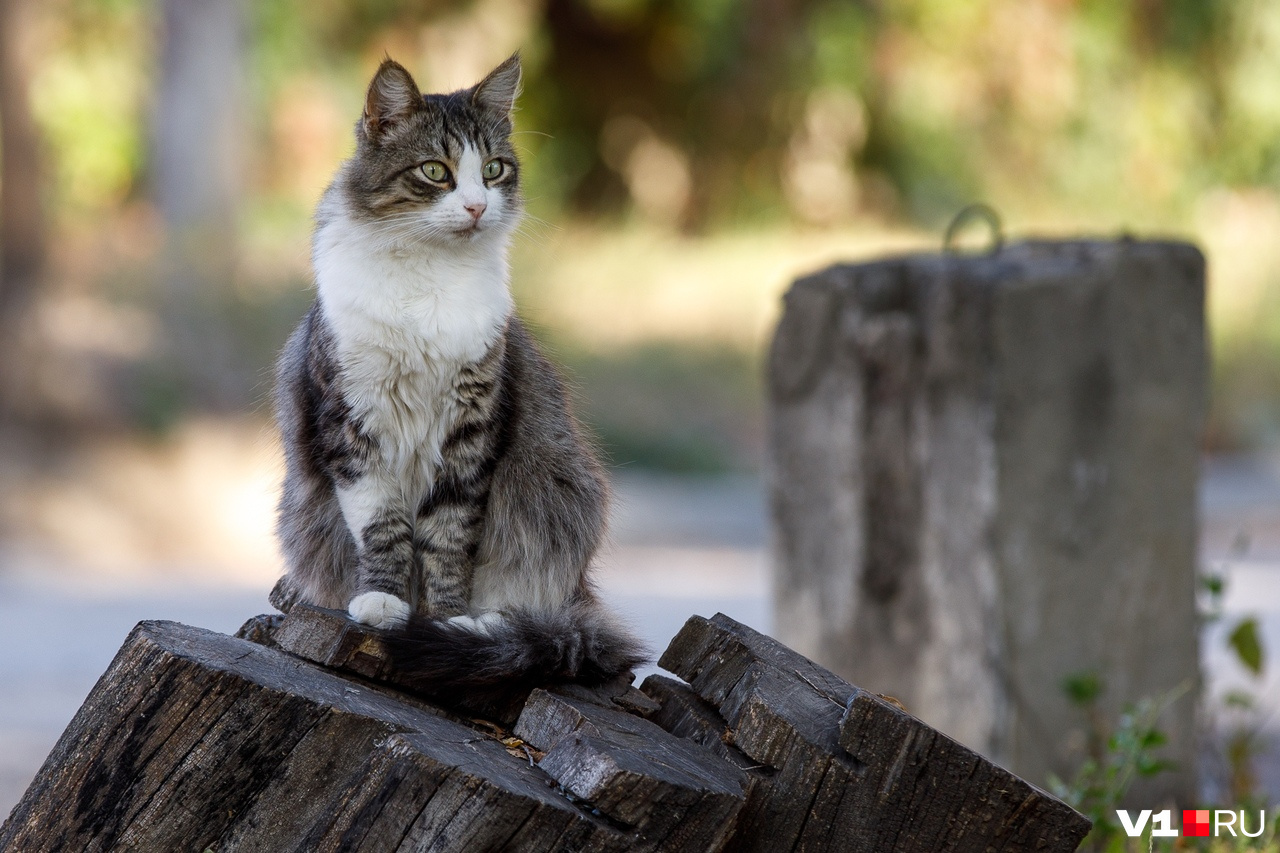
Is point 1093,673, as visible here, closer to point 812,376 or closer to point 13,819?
point 812,376

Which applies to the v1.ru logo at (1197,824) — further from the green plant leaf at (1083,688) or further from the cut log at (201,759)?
the cut log at (201,759)

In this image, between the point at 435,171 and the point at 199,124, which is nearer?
the point at 435,171

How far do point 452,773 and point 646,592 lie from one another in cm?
623

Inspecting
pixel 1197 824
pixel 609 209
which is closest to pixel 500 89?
pixel 1197 824

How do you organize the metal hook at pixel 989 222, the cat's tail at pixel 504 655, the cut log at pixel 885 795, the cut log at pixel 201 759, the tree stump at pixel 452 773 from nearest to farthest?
the tree stump at pixel 452 773, the cut log at pixel 201 759, the cut log at pixel 885 795, the cat's tail at pixel 504 655, the metal hook at pixel 989 222

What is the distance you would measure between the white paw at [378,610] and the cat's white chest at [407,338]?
0.78 feet

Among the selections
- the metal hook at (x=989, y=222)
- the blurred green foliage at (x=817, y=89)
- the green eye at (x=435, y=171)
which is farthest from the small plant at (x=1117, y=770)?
the blurred green foliage at (x=817, y=89)

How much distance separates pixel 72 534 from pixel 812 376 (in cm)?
605

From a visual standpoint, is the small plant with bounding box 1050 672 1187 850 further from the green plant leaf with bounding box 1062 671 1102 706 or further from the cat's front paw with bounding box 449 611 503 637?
the cat's front paw with bounding box 449 611 503 637

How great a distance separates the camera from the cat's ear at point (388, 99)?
2492mm

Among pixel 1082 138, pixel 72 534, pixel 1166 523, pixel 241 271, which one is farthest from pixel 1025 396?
pixel 1082 138

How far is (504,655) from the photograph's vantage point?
2176 millimetres

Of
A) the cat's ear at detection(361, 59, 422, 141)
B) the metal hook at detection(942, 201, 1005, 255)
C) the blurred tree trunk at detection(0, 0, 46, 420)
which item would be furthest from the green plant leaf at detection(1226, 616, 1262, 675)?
the blurred tree trunk at detection(0, 0, 46, 420)

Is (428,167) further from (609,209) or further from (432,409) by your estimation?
(609,209)
